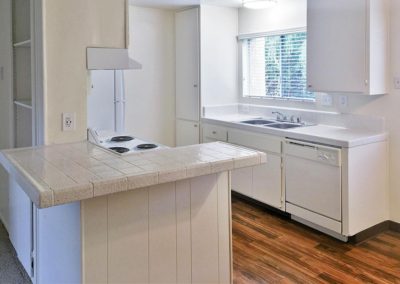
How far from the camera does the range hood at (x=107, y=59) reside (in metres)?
2.24

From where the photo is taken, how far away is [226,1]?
4.25 metres

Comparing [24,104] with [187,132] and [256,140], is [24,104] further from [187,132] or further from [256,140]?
[187,132]

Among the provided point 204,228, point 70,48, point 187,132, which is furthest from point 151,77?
point 204,228

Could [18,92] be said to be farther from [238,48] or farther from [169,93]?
[238,48]

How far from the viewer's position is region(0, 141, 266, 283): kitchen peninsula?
155cm

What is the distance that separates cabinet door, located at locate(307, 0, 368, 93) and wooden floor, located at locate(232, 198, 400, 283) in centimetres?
127

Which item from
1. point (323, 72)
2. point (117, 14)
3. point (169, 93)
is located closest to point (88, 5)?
point (117, 14)

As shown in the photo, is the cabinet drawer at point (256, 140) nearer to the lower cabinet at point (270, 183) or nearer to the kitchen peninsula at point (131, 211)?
the lower cabinet at point (270, 183)

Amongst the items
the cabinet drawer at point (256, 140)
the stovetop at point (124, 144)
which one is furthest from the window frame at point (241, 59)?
the stovetop at point (124, 144)

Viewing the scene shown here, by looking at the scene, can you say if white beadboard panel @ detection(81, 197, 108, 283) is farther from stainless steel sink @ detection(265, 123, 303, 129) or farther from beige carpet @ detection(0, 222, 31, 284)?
stainless steel sink @ detection(265, 123, 303, 129)

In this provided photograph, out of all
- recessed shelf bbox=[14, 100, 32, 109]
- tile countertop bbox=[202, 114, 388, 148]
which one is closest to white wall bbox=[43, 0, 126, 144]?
recessed shelf bbox=[14, 100, 32, 109]

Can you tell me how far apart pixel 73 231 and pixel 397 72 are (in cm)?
281

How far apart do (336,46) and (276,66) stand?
125 cm

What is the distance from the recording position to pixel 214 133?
4.34 meters
